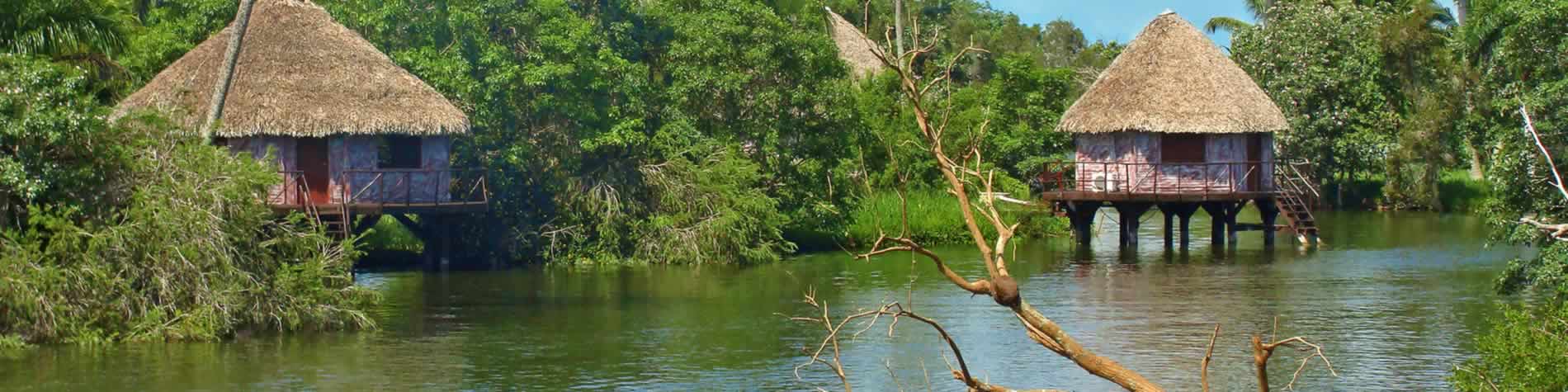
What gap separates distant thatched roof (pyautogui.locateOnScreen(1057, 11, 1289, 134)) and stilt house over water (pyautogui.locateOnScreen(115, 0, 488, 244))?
12695 millimetres

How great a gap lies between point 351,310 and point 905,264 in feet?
43.7

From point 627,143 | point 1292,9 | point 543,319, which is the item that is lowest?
point 543,319

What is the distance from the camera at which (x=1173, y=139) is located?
39.8 meters

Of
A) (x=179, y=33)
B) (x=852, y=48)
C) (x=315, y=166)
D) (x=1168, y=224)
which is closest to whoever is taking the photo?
(x=315, y=166)

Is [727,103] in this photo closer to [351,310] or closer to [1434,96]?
[351,310]

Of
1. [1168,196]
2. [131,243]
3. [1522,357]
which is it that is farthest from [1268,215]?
[1522,357]

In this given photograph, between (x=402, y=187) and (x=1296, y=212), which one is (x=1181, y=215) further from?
(x=402, y=187)

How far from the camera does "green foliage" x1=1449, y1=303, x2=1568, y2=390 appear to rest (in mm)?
15219

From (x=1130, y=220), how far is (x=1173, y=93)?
107 inches

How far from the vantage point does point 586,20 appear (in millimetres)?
A: 36688

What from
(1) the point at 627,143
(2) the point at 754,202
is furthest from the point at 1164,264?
(1) the point at 627,143

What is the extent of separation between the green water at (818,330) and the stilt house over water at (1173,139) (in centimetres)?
252

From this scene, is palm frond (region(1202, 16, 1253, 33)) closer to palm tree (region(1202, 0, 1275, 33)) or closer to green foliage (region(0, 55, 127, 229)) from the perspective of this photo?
palm tree (region(1202, 0, 1275, 33))

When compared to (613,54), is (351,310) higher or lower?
lower
